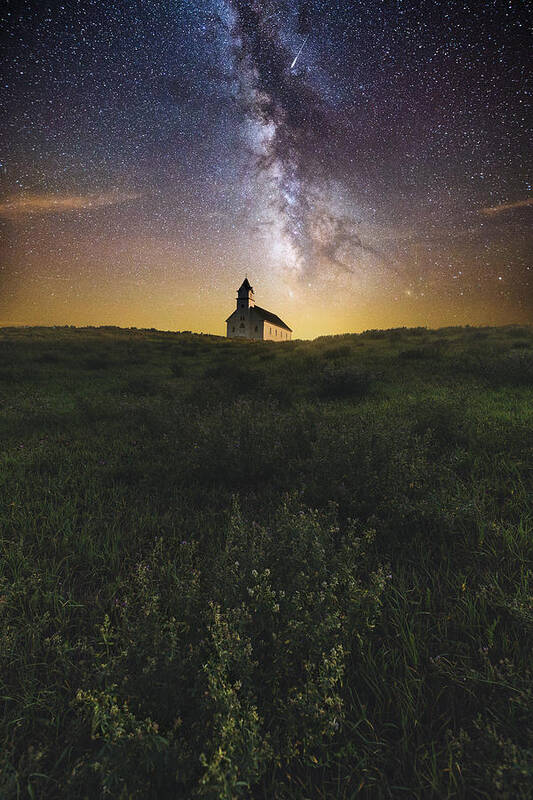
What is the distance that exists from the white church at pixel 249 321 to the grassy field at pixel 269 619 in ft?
232

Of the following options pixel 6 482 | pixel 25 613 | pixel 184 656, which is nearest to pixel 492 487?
pixel 184 656

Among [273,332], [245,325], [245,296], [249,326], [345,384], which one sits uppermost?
[245,296]

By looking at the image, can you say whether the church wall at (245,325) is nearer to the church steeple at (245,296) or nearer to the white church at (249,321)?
the white church at (249,321)

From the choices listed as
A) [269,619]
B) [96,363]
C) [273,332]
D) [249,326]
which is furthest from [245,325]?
[269,619]

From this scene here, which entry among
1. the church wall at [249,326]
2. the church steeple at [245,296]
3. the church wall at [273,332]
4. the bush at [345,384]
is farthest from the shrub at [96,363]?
the church steeple at [245,296]

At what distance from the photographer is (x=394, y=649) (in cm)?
179

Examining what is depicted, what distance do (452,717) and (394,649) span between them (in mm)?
351

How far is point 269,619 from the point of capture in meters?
1.63

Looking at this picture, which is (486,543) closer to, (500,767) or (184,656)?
(500,767)

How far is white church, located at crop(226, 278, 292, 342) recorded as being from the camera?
7362 cm

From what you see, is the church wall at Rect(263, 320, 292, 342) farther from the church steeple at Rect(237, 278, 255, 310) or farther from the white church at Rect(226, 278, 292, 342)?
the church steeple at Rect(237, 278, 255, 310)

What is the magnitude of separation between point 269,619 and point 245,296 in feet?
266

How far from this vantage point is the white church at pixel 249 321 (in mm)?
73625

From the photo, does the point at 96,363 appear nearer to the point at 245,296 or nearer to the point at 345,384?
the point at 345,384
